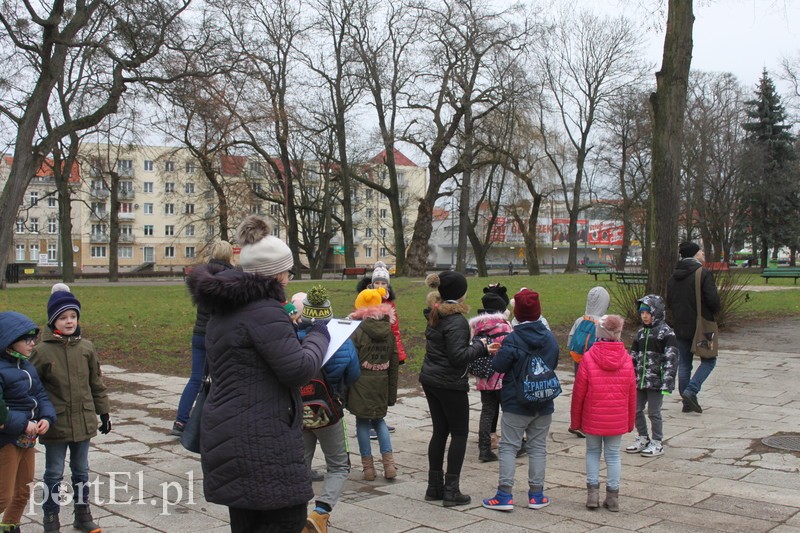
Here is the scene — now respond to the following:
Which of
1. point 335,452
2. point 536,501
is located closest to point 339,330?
point 335,452

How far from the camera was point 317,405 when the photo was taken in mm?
4730

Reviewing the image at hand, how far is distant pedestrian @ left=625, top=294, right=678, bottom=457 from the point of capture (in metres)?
6.55

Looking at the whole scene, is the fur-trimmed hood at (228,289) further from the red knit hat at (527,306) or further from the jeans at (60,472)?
the red knit hat at (527,306)

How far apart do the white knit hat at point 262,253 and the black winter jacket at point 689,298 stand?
6496mm

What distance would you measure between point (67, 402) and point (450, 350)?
261cm

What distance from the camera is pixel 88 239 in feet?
285

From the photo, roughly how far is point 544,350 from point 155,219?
9142 cm

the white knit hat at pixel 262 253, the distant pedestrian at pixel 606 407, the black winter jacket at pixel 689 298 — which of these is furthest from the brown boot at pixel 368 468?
the black winter jacket at pixel 689 298

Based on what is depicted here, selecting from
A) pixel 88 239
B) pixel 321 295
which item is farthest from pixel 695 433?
pixel 88 239

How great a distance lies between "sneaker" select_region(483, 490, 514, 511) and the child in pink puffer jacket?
1.27 metres

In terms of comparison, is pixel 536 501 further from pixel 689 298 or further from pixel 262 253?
pixel 689 298

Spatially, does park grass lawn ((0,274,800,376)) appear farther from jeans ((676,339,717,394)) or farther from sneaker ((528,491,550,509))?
sneaker ((528,491,550,509))

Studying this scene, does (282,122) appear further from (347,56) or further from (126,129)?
(126,129)

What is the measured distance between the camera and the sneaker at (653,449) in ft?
22.0
